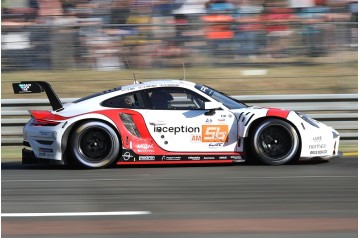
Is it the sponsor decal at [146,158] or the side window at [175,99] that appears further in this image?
the side window at [175,99]

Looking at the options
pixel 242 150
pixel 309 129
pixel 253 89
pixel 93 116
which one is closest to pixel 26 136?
pixel 93 116

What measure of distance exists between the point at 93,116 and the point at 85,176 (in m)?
1.07

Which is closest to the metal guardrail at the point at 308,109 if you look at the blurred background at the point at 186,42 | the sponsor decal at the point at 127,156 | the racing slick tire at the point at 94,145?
the blurred background at the point at 186,42

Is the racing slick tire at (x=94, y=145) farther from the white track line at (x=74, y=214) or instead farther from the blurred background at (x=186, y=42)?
the blurred background at (x=186, y=42)

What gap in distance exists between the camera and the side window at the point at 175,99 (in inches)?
430

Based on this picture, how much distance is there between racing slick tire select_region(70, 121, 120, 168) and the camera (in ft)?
35.1

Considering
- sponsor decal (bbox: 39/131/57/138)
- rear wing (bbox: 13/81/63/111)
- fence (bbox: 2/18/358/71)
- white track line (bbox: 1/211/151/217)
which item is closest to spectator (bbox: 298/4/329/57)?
fence (bbox: 2/18/358/71)

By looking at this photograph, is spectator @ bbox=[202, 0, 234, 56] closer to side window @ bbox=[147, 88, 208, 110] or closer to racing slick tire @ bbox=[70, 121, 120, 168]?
side window @ bbox=[147, 88, 208, 110]

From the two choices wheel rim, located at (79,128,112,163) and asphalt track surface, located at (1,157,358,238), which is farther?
wheel rim, located at (79,128,112,163)

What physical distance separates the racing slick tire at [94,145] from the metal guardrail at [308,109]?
2.81 m

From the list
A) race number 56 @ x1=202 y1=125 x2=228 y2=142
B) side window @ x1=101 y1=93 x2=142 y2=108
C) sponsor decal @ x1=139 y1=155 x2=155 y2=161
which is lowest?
sponsor decal @ x1=139 y1=155 x2=155 y2=161

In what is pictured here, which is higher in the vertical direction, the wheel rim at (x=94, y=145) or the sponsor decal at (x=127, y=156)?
the wheel rim at (x=94, y=145)

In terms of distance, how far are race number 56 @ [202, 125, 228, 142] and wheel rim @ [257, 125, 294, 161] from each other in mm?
468

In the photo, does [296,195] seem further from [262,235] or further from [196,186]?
[262,235]
